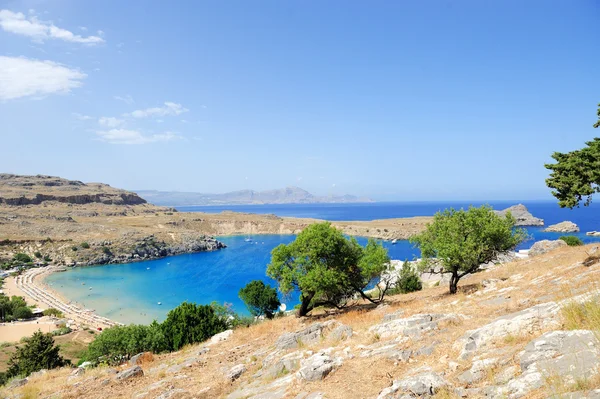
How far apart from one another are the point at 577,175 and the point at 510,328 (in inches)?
716

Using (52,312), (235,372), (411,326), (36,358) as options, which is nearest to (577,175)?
(411,326)

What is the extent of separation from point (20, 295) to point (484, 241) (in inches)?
4285

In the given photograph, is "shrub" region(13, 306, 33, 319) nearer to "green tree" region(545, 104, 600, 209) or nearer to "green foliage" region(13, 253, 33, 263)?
"green foliage" region(13, 253, 33, 263)

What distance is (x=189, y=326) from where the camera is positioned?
114 feet

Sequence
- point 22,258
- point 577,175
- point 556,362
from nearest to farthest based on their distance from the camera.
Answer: point 556,362 → point 577,175 → point 22,258

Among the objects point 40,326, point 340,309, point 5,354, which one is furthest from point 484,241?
point 40,326

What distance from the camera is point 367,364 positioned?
39.9 feet

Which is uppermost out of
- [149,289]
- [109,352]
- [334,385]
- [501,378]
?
[501,378]

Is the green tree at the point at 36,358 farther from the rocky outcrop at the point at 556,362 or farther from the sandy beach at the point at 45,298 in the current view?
the rocky outcrop at the point at 556,362

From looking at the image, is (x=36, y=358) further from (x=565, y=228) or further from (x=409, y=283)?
(x=565, y=228)

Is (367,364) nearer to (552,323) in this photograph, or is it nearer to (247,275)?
(552,323)

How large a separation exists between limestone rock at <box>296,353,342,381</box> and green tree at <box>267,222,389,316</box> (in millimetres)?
14452

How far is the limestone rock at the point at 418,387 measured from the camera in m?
8.27

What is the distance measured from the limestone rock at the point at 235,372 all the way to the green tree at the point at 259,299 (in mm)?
33990
